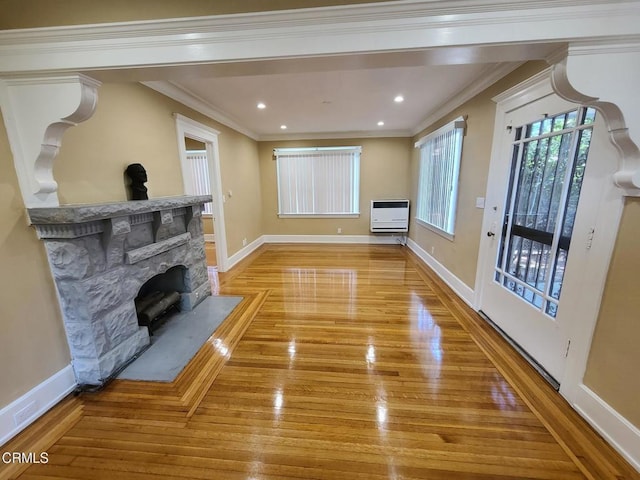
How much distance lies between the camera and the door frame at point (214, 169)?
3.20m

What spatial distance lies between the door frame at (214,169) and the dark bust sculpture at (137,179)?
859mm

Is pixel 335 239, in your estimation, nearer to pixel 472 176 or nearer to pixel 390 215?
pixel 390 215

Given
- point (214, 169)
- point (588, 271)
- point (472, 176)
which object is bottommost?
point (588, 271)

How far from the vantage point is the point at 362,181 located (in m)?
5.89

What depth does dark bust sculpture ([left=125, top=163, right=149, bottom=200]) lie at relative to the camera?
2.28 metres

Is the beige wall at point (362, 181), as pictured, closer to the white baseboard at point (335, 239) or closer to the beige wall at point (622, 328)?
the white baseboard at point (335, 239)

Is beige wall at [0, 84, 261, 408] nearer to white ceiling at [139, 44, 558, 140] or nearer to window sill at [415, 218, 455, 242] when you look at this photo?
white ceiling at [139, 44, 558, 140]

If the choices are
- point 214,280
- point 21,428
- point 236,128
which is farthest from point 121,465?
point 236,128

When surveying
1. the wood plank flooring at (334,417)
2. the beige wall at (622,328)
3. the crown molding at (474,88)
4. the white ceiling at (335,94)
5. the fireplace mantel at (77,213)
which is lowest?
the wood plank flooring at (334,417)

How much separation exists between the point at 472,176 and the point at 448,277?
1.42 metres

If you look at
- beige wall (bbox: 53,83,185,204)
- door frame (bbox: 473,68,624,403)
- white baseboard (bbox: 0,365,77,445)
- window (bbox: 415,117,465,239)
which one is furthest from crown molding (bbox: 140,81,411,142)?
door frame (bbox: 473,68,624,403)

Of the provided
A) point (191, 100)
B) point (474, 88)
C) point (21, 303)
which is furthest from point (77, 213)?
point (474, 88)

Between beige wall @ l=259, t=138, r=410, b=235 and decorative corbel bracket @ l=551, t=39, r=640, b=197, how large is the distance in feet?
15.3

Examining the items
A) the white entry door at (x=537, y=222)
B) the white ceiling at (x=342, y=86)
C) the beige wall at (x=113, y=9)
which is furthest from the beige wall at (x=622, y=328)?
the beige wall at (x=113, y=9)
